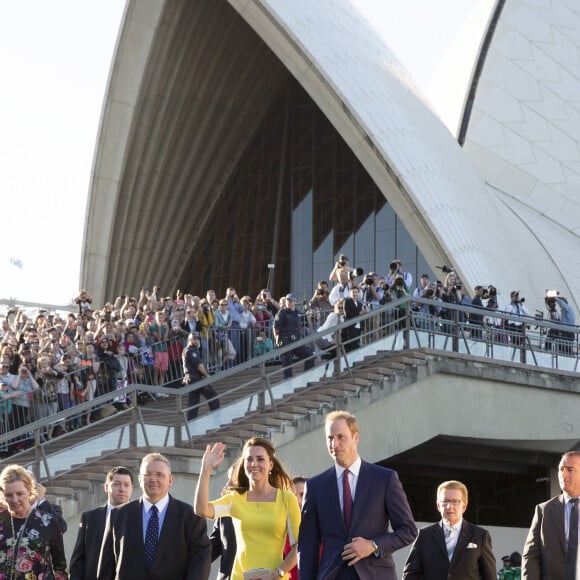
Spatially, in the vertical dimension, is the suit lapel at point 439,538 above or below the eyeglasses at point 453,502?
below

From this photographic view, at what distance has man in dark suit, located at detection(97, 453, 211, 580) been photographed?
7.33m

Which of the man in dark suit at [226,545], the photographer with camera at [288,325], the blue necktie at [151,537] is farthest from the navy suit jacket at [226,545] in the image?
the photographer with camera at [288,325]

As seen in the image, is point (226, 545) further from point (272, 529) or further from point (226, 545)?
point (272, 529)

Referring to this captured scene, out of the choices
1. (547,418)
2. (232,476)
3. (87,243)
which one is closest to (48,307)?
(87,243)

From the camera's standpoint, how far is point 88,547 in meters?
7.93

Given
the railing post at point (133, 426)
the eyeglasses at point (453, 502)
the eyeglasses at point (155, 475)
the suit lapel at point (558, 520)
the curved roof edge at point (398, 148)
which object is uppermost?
the curved roof edge at point (398, 148)

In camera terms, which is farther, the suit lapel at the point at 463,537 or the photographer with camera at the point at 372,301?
the photographer with camera at the point at 372,301

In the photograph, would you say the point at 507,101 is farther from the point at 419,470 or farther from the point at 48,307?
the point at 419,470

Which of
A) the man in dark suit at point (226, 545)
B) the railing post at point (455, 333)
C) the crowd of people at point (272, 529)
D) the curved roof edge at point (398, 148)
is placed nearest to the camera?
the crowd of people at point (272, 529)

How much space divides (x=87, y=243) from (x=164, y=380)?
56.0ft

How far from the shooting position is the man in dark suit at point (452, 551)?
27.3ft

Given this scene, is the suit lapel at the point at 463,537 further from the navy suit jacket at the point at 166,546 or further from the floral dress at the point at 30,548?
the floral dress at the point at 30,548

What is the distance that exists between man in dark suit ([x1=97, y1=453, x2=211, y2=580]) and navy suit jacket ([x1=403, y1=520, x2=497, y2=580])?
1.56m

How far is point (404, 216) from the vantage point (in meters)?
28.6
